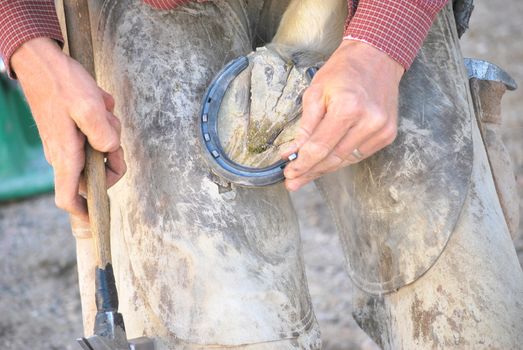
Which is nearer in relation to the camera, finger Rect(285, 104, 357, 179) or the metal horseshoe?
finger Rect(285, 104, 357, 179)

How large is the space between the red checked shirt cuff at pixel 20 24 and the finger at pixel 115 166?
219 mm

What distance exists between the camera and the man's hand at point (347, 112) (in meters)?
1.15

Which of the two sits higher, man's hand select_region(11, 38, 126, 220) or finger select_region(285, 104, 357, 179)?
man's hand select_region(11, 38, 126, 220)

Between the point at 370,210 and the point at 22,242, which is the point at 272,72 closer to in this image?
the point at 370,210

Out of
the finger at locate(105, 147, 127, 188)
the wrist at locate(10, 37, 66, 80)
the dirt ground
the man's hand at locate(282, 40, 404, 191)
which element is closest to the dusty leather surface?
the man's hand at locate(282, 40, 404, 191)

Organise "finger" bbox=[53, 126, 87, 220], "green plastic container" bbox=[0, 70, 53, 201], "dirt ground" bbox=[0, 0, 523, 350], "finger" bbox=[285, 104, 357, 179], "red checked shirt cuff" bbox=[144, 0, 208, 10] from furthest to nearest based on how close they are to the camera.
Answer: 1. "green plastic container" bbox=[0, 70, 53, 201]
2. "dirt ground" bbox=[0, 0, 523, 350]
3. "red checked shirt cuff" bbox=[144, 0, 208, 10]
4. "finger" bbox=[53, 126, 87, 220]
5. "finger" bbox=[285, 104, 357, 179]

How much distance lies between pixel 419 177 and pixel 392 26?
0.74ft

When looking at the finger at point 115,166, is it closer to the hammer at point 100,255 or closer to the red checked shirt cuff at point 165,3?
the hammer at point 100,255

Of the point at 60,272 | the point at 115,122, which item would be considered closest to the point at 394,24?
the point at 115,122

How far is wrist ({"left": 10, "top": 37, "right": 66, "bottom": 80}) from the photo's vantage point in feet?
4.26

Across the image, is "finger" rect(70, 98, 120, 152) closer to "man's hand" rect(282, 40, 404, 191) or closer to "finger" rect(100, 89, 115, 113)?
"finger" rect(100, 89, 115, 113)

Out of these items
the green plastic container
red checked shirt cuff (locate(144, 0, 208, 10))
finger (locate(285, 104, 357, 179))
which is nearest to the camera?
finger (locate(285, 104, 357, 179))

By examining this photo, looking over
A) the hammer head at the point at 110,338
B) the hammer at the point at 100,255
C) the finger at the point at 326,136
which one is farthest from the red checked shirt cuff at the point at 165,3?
the hammer head at the point at 110,338

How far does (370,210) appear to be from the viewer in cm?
135
